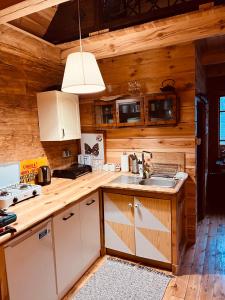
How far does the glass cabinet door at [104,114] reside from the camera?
2992mm

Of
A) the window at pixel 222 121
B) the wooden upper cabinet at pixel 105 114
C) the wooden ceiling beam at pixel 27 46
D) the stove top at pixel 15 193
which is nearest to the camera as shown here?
the stove top at pixel 15 193

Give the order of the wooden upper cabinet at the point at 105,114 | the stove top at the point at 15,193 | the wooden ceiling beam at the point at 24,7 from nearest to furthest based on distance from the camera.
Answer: the wooden ceiling beam at the point at 24,7, the stove top at the point at 15,193, the wooden upper cabinet at the point at 105,114

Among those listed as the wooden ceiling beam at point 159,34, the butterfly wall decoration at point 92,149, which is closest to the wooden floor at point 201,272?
the butterfly wall decoration at point 92,149

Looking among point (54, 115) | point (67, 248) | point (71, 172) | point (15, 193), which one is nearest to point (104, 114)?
point (54, 115)

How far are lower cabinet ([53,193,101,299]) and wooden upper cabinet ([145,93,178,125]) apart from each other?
3.68 ft

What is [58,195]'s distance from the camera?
2250 millimetres

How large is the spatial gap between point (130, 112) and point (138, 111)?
0.11m

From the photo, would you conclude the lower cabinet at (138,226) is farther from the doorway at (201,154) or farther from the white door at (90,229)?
the doorway at (201,154)

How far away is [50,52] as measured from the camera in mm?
2908

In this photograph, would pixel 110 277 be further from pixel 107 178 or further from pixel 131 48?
pixel 131 48

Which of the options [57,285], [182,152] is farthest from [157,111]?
[57,285]

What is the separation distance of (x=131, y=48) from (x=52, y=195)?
6.14ft

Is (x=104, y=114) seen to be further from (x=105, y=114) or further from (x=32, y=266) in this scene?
(x=32, y=266)

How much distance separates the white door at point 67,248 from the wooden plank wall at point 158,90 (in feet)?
4.18
